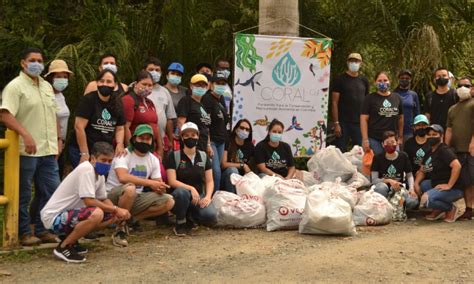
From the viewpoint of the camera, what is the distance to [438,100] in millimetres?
10031

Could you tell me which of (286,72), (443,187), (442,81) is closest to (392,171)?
(443,187)

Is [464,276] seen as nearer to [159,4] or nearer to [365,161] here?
[365,161]

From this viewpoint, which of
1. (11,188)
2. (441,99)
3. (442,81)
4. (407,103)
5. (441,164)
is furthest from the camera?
(407,103)

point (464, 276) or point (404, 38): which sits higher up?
point (404, 38)

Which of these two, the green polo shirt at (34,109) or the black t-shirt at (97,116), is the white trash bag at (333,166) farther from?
the green polo shirt at (34,109)

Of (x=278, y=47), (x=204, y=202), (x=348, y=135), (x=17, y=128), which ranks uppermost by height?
(x=278, y=47)

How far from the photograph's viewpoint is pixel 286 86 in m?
10.1

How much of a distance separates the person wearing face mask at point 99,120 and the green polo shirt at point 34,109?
34 centimetres

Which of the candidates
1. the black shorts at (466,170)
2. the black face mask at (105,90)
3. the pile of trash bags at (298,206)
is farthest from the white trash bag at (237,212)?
the black shorts at (466,170)

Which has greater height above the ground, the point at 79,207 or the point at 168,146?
the point at 168,146

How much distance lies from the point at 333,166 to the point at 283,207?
5.27ft

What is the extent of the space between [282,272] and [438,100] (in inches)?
194

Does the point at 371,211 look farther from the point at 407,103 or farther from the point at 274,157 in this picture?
the point at 407,103

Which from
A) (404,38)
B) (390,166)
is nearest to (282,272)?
(390,166)
